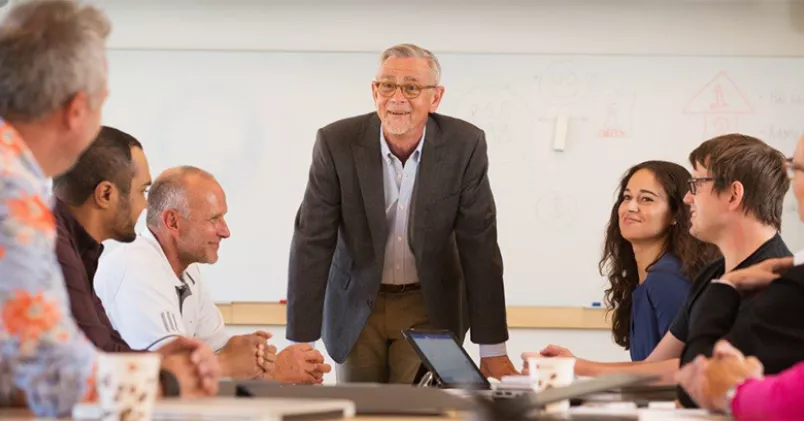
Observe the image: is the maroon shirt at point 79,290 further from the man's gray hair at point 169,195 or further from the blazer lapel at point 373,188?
the blazer lapel at point 373,188

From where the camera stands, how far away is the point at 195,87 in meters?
5.55

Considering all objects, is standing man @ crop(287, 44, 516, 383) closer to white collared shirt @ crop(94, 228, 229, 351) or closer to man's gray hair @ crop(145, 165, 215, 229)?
man's gray hair @ crop(145, 165, 215, 229)

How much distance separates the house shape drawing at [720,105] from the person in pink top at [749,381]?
3.32 metres

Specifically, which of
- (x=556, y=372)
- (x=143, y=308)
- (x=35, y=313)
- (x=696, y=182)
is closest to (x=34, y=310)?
(x=35, y=313)

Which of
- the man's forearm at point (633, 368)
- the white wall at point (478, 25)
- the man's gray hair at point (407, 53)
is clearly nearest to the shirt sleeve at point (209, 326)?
the man's gray hair at point (407, 53)

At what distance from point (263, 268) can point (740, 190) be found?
315 centimetres

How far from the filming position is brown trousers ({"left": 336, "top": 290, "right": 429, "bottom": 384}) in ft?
13.0

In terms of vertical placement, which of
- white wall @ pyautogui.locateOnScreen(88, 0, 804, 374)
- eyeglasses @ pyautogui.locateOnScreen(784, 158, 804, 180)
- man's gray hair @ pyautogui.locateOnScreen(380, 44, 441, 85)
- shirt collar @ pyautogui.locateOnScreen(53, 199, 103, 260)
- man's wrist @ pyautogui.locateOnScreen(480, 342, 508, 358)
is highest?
white wall @ pyautogui.locateOnScreen(88, 0, 804, 374)

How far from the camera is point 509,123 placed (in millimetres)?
5496

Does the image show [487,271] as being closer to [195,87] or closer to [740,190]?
[740,190]

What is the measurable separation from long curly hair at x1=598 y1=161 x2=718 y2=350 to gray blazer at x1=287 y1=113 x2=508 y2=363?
406 mm

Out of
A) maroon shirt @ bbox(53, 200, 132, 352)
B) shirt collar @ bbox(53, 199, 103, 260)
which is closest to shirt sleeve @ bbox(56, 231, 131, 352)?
maroon shirt @ bbox(53, 200, 132, 352)

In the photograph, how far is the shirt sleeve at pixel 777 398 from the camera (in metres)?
1.65

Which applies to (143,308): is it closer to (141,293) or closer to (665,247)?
(141,293)
